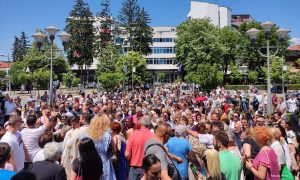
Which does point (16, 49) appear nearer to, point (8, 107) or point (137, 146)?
point (8, 107)

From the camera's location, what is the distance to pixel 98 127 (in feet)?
18.1

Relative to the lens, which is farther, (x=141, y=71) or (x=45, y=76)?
(x=141, y=71)

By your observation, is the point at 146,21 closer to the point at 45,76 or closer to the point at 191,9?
the point at 191,9

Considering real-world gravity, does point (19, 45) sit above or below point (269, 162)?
above

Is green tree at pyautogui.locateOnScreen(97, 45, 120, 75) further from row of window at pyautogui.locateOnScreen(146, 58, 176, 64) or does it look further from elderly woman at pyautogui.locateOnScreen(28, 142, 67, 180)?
elderly woman at pyautogui.locateOnScreen(28, 142, 67, 180)

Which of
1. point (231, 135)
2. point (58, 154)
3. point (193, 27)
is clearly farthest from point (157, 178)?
point (193, 27)

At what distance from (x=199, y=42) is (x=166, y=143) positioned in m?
50.6

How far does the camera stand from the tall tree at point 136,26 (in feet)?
244

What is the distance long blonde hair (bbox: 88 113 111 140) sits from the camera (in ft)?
18.0

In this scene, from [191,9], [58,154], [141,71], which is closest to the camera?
[58,154]

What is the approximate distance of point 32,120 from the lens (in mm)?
6496

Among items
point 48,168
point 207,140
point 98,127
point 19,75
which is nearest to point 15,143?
point 98,127

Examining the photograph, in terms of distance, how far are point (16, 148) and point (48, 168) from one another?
1.60 metres

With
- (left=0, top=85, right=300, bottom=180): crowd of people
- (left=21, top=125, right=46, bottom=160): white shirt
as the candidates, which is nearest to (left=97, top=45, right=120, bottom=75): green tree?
(left=0, top=85, right=300, bottom=180): crowd of people
